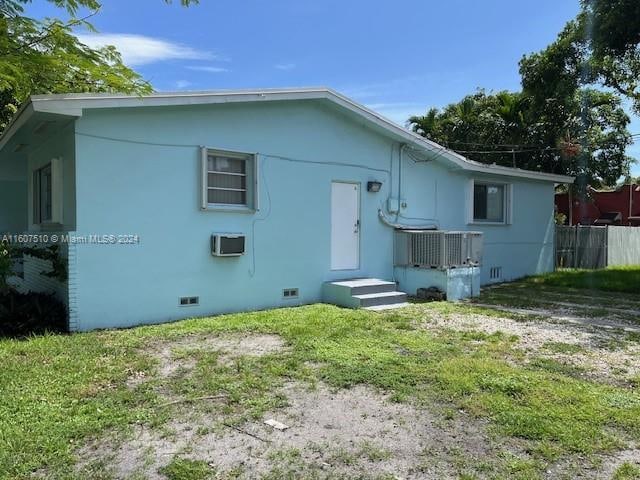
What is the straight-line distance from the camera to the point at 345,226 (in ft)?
31.8

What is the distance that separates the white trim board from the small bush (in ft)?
8.36

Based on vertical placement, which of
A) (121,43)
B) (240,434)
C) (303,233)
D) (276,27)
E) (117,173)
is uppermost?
(276,27)

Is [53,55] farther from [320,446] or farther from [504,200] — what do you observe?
[504,200]

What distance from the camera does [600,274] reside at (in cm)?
1403

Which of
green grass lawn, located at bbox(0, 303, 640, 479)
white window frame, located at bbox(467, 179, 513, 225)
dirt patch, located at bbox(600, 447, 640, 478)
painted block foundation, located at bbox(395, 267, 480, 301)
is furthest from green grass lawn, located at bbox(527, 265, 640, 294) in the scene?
dirt patch, located at bbox(600, 447, 640, 478)

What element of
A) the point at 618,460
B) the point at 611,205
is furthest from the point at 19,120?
the point at 611,205

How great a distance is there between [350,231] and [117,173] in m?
4.51

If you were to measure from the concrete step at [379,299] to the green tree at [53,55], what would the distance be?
4.76m

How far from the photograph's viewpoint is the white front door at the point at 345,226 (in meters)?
9.52

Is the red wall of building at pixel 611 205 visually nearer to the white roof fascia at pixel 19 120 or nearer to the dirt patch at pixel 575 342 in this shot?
the dirt patch at pixel 575 342

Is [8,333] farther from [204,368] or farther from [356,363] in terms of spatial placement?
[356,363]

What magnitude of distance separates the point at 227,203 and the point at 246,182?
1.62 ft

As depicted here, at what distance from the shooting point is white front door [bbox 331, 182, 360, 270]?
31.2ft

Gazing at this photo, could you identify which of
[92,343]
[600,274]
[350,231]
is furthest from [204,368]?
[600,274]
